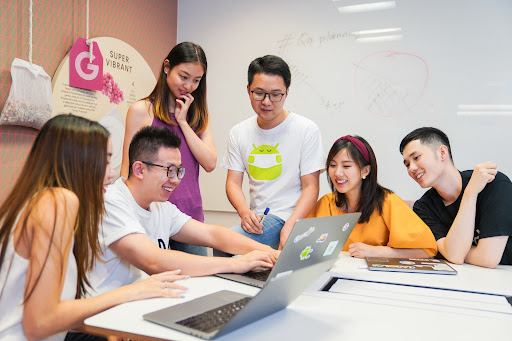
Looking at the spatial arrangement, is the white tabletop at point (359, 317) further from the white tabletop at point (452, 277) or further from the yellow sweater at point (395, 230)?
the yellow sweater at point (395, 230)

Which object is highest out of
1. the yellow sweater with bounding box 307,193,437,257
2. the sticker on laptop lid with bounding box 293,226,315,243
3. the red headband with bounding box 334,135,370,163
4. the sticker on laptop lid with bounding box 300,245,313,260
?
the red headband with bounding box 334,135,370,163

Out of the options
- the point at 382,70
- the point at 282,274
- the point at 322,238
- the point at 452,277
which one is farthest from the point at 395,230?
the point at 382,70

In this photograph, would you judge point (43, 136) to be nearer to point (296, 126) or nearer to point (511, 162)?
point (296, 126)

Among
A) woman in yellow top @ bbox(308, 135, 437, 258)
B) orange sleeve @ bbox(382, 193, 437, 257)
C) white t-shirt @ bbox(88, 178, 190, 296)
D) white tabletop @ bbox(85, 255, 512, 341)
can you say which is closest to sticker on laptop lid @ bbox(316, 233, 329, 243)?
white tabletop @ bbox(85, 255, 512, 341)

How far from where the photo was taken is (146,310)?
3.10 ft

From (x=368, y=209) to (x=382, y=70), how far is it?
1372mm

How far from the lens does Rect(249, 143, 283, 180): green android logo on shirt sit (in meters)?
2.09

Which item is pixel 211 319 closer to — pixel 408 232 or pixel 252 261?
pixel 252 261

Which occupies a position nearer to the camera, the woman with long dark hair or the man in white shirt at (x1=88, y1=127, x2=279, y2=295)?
the woman with long dark hair

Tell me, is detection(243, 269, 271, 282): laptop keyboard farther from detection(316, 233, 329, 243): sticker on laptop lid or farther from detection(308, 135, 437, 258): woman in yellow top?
detection(308, 135, 437, 258): woman in yellow top

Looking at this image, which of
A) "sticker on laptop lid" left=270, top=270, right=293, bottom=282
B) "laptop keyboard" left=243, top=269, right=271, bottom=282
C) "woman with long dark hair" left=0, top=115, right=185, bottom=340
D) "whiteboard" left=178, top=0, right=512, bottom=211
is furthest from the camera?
"whiteboard" left=178, top=0, right=512, bottom=211

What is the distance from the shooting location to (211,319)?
88cm

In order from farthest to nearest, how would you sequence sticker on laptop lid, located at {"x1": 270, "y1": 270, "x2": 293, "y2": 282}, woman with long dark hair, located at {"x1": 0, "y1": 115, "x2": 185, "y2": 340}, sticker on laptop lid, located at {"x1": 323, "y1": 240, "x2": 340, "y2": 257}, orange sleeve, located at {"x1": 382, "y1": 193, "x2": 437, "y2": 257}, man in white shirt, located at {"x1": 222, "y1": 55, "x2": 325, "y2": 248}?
man in white shirt, located at {"x1": 222, "y1": 55, "x2": 325, "y2": 248} → orange sleeve, located at {"x1": 382, "y1": 193, "x2": 437, "y2": 257} → sticker on laptop lid, located at {"x1": 323, "y1": 240, "x2": 340, "y2": 257} → woman with long dark hair, located at {"x1": 0, "y1": 115, "x2": 185, "y2": 340} → sticker on laptop lid, located at {"x1": 270, "y1": 270, "x2": 293, "y2": 282}

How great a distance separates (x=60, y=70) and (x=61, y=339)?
69.4 inches
